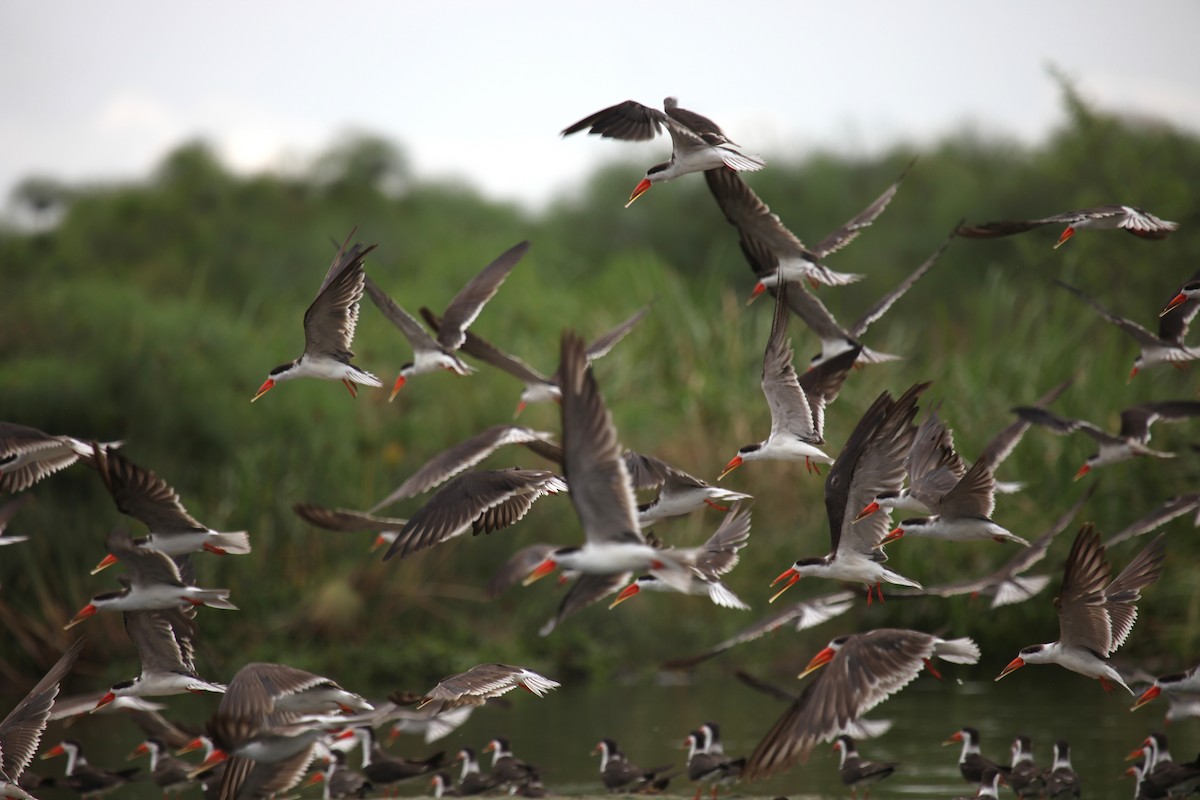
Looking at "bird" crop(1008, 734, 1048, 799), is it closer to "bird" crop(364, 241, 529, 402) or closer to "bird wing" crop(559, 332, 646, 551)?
"bird wing" crop(559, 332, 646, 551)

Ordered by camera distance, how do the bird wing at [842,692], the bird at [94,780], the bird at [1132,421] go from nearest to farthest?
the bird wing at [842,692], the bird at [94,780], the bird at [1132,421]

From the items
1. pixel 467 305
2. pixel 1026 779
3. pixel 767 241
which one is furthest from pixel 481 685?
pixel 1026 779

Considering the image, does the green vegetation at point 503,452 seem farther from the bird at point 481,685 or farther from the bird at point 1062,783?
the bird at point 481,685

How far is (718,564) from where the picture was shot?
39.8 feet

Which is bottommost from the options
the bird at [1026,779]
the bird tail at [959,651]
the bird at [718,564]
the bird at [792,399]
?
the bird at [1026,779]

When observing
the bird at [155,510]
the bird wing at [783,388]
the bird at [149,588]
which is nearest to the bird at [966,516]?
the bird wing at [783,388]

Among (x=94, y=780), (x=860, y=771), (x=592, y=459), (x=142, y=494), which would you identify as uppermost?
(x=592, y=459)

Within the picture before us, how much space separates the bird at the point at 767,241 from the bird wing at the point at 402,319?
8.72 ft

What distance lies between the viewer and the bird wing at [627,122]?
10.1 meters

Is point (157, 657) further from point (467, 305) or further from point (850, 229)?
point (850, 229)

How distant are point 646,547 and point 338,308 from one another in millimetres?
3781

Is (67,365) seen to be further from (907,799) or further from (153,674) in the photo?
(907,799)

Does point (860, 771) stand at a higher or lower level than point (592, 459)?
lower

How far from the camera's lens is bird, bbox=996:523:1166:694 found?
384 inches
